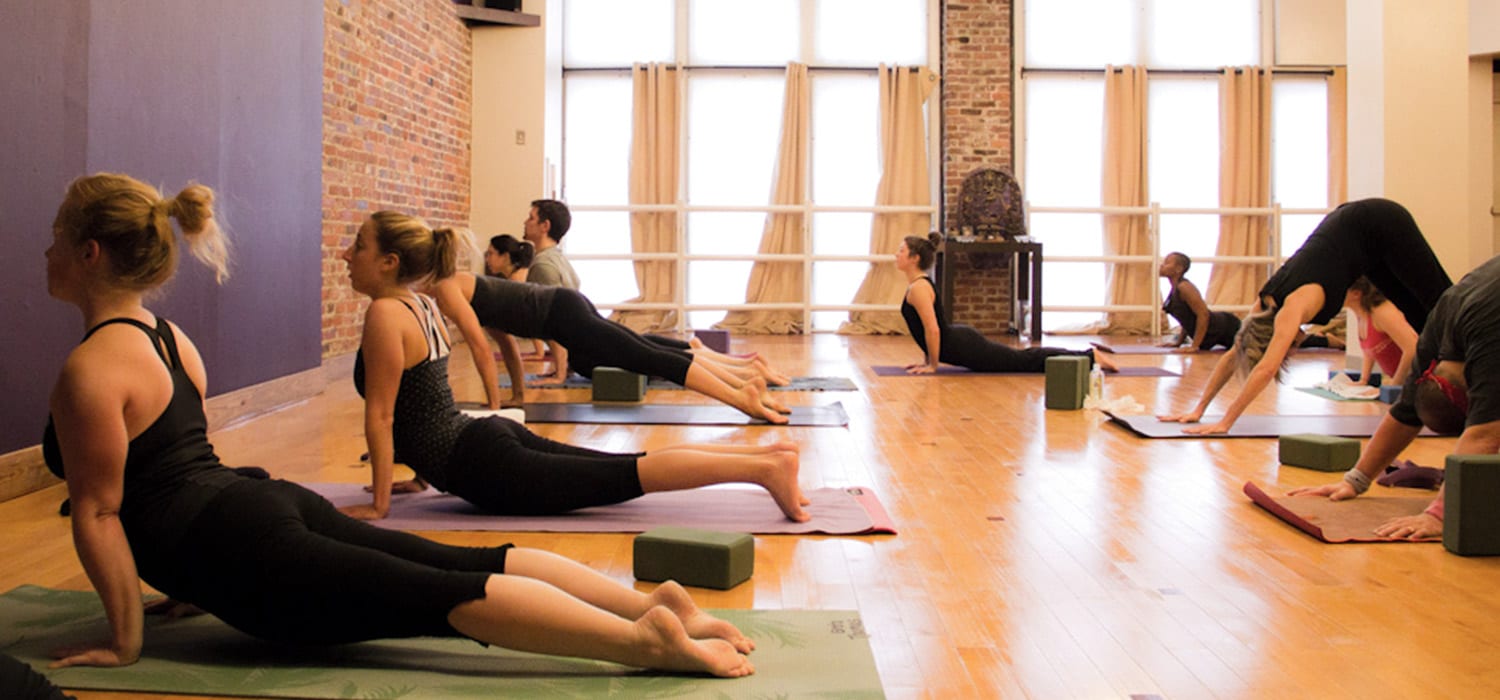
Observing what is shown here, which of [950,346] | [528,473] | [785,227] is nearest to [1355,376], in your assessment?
[950,346]

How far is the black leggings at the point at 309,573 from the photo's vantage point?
6.15ft

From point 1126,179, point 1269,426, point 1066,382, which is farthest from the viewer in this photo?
point 1126,179

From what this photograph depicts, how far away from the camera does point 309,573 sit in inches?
74.8

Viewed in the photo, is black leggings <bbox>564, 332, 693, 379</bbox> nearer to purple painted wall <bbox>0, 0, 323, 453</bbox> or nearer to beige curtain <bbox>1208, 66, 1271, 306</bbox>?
purple painted wall <bbox>0, 0, 323, 453</bbox>

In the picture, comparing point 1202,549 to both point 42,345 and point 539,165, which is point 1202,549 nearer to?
point 42,345

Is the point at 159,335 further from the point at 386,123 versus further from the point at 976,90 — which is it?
the point at 976,90

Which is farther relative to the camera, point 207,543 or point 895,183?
point 895,183

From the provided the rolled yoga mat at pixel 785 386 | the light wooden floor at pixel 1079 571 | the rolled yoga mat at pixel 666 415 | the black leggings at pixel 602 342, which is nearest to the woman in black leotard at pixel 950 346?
the rolled yoga mat at pixel 785 386

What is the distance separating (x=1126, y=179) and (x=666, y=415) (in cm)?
687

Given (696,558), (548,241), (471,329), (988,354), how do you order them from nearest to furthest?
(696,558) → (471,329) → (548,241) → (988,354)

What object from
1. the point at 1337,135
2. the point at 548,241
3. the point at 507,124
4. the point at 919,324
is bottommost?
the point at 919,324

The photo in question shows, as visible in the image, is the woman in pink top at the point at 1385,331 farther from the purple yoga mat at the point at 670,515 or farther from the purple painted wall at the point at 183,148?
the purple painted wall at the point at 183,148

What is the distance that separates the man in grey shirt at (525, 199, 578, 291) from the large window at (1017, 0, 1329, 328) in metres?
5.64

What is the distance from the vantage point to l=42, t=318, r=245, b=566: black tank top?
199 cm
